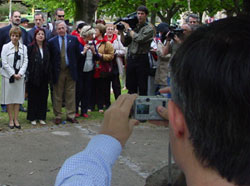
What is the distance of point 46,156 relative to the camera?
595 cm

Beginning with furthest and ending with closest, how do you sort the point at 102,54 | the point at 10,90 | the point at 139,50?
the point at 102,54 → the point at 139,50 → the point at 10,90

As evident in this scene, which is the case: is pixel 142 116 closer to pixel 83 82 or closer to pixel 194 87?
pixel 194 87

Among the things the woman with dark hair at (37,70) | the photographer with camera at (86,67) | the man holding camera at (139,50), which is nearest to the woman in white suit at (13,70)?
the woman with dark hair at (37,70)

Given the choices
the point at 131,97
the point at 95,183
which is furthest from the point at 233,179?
the point at 131,97

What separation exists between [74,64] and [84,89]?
106cm

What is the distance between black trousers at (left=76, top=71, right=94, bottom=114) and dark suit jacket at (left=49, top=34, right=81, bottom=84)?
653 millimetres

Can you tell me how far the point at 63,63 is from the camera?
25.3 ft

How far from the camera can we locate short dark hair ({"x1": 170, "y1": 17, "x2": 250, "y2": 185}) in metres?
0.89

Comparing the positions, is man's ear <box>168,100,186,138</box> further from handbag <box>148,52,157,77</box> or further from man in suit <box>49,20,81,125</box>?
handbag <box>148,52,157,77</box>

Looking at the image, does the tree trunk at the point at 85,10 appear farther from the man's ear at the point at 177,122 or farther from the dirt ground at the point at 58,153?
the man's ear at the point at 177,122

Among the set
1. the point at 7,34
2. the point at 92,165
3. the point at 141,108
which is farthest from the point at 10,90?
the point at 92,165

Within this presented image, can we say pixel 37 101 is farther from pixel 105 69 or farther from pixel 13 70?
pixel 105 69

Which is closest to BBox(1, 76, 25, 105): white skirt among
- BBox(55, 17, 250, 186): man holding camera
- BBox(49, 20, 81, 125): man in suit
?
BBox(49, 20, 81, 125): man in suit

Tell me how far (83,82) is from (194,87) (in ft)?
25.6
